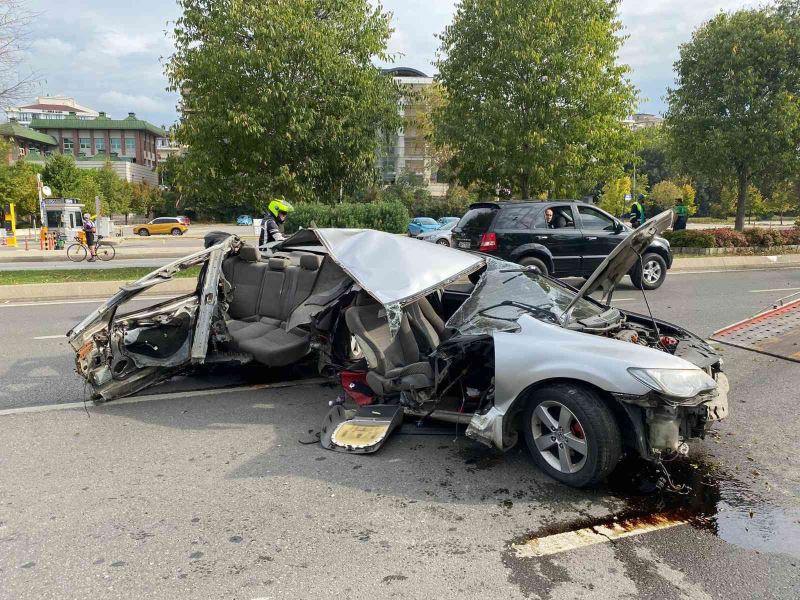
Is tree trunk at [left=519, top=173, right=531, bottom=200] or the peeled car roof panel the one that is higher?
tree trunk at [left=519, top=173, right=531, bottom=200]

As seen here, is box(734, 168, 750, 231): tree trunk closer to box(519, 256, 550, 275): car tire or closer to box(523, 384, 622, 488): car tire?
box(519, 256, 550, 275): car tire

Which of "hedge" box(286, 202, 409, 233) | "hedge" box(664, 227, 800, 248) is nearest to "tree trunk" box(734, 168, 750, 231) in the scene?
"hedge" box(664, 227, 800, 248)

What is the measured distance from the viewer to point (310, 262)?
Answer: 20.1 feet

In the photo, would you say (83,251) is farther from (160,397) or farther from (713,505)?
(713,505)

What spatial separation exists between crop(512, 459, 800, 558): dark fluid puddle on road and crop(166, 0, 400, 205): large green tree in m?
11.5

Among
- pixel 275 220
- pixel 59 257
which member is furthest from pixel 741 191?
pixel 59 257

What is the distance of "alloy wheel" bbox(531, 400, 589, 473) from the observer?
362 centimetres

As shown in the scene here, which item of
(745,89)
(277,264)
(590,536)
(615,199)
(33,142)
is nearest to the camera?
(590,536)

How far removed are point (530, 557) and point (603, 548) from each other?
40cm

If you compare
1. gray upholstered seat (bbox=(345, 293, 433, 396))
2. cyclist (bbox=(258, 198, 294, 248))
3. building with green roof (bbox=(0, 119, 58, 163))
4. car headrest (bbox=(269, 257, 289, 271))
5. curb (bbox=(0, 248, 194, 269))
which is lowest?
curb (bbox=(0, 248, 194, 269))

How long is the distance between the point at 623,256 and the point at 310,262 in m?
3.16

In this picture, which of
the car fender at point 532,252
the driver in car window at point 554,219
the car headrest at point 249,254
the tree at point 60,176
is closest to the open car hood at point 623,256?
the car headrest at point 249,254

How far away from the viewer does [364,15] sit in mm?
14531

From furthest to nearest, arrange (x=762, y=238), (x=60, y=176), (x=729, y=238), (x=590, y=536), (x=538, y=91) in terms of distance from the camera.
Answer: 1. (x=60, y=176)
2. (x=762, y=238)
3. (x=729, y=238)
4. (x=538, y=91)
5. (x=590, y=536)
